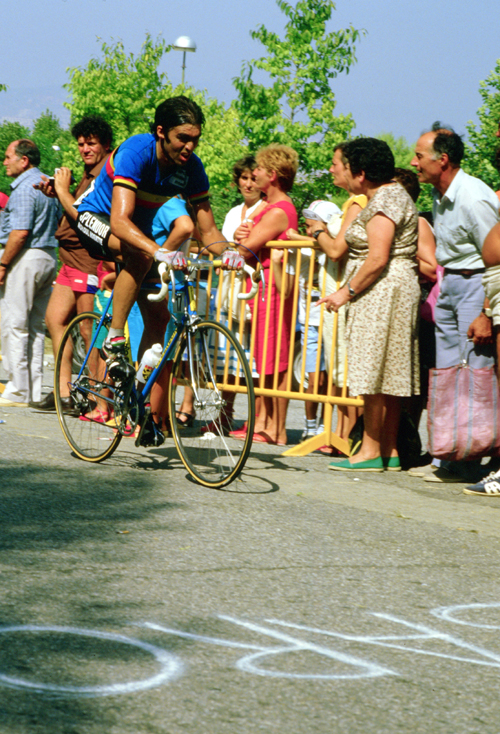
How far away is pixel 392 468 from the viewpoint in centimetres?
619

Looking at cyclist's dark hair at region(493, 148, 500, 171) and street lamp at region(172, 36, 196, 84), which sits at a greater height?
street lamp at region(172, 36, 196, 84)

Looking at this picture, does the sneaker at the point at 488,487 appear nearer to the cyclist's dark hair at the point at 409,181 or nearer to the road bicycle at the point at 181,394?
the road bicycle at the point at 181,394

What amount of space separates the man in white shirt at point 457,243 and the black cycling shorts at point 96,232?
201cm

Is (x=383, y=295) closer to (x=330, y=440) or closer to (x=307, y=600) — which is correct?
(x=330, y=440)

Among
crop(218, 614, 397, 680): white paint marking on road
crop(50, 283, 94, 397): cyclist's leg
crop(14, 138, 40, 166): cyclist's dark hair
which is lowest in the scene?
crop(218, 614, 397, 680): white paint marking on road

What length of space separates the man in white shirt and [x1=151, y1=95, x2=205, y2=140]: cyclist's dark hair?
141 cm

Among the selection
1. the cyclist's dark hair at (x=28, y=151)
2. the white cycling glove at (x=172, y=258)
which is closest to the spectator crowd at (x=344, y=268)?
the white cycling glove at (x=172, y=258)

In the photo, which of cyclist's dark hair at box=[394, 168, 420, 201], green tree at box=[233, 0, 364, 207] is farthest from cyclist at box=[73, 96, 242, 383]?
green tree at box=[233, 0, 364, 207]

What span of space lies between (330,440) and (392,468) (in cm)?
52

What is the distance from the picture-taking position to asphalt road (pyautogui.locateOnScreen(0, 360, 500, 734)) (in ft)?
7.98

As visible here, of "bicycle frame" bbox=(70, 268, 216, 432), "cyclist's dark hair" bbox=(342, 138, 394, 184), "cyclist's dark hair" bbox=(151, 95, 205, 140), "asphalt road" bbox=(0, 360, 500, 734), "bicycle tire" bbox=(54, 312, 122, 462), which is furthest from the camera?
"cyclist's dark hair" bbox=(342, 138, 394, 184)

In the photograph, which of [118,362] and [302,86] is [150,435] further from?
[302,86]

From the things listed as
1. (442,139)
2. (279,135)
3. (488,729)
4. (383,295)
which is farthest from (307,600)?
(279,135)

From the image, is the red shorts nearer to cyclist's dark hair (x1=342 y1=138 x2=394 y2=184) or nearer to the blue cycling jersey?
the blue cycling jersey
